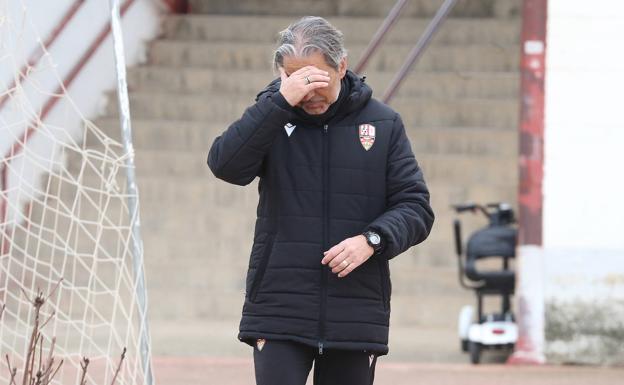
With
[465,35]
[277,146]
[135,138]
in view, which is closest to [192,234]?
[135,138]

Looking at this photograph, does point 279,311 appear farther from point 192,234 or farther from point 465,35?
point 465,35

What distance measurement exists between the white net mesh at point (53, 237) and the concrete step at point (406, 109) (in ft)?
1.84

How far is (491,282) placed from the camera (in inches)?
316

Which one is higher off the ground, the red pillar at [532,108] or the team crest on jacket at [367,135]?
the red pillar at [532,108]

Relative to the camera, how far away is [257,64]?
1216 centimetres

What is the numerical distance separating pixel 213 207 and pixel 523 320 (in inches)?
135

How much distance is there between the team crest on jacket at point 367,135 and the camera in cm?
389

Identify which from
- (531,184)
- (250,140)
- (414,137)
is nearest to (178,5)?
(414,137)

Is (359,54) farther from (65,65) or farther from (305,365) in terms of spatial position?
(305,365)

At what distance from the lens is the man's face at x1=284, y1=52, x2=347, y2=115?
12.3 ft

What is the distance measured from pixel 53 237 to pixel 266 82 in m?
2.98

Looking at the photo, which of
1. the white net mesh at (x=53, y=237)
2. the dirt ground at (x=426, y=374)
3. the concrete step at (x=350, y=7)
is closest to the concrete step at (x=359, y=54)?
the concrete step at (x=350, y=7)

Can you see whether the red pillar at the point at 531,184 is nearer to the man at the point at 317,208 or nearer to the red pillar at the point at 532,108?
the red pillar at the point at 532,108

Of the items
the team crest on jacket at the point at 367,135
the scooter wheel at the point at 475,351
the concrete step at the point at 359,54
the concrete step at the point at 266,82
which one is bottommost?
the scooter wheel at the point at 475,351
